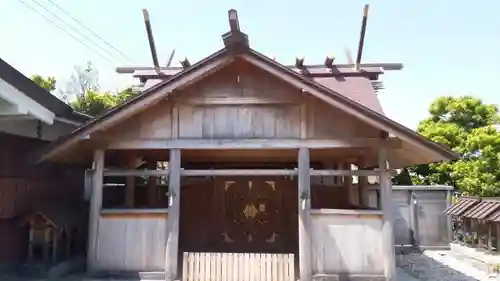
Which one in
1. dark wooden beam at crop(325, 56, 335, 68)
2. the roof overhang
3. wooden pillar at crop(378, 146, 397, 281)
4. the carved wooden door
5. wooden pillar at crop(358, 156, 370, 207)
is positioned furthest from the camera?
the carved wooden door

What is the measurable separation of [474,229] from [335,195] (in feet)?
20.7

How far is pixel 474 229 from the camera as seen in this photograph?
15320 millimetres

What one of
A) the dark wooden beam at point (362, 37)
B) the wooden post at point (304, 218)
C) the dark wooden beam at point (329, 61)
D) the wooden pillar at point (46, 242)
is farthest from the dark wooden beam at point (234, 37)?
the wooden pillar at point (46, 242)

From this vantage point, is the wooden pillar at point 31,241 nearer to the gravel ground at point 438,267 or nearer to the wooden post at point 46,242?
the wooden post at point 46,242

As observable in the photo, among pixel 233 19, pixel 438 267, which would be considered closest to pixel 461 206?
pixel 438 267

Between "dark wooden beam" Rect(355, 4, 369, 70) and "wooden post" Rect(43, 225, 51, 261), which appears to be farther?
"dark wooden beam" Rect(355, 4, 369, 70)

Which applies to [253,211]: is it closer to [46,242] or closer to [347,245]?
[347,245]

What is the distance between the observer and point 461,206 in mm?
15539

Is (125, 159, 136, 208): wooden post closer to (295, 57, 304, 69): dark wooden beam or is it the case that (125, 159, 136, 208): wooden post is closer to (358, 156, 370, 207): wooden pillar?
(295, 57, 304, 69): dark wooden beam

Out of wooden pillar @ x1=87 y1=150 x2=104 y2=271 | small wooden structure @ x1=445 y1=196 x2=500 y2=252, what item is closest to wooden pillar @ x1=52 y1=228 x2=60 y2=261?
wooden pillar @ x1=87 y1=150 x2=104 y2=271

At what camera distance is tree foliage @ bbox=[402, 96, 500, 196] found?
66.0 feet

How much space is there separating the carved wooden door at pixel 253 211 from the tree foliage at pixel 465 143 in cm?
1137

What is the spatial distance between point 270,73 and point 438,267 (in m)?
7.03

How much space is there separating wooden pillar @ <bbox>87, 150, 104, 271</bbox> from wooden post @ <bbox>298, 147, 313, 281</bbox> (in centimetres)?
387
